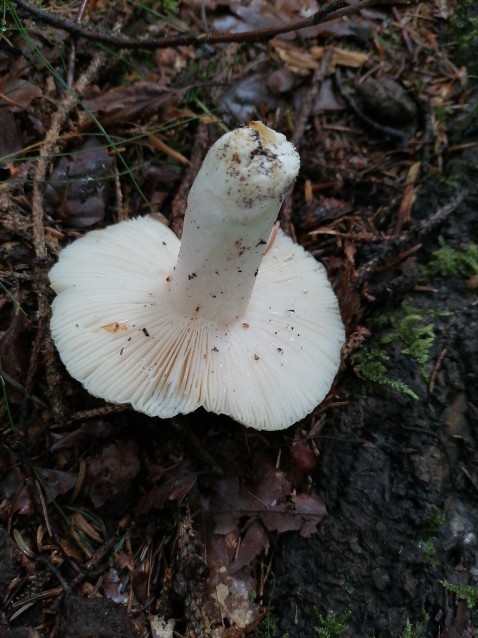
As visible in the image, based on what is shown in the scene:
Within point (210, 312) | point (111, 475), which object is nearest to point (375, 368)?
point (210, 312)

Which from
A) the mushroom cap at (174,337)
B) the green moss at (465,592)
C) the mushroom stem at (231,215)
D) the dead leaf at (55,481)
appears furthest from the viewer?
the dead leaf at (55,481)

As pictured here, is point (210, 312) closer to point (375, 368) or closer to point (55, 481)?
point (375, 368)

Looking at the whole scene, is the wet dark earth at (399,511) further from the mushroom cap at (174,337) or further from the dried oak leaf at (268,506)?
the mushroom cap at (174,337)

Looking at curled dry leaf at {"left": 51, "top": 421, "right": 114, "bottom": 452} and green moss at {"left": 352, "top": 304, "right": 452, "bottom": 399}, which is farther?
green moss at {"left": 352, "top": 304, "right": 452, "bottom": 399}

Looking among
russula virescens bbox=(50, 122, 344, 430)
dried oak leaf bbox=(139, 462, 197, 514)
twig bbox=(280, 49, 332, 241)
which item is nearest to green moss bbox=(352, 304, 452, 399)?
russula virescens bbox=(50, 122, 344, 430)

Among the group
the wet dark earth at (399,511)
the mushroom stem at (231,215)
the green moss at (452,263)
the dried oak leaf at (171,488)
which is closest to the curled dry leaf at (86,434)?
the dried oak leaf at (171,488)

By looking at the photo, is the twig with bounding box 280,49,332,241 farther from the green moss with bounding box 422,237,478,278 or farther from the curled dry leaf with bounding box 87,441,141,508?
the curled dry leaf with bounding box 87,441,141,508
